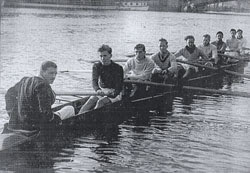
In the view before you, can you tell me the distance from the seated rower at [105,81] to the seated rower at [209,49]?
248 inches

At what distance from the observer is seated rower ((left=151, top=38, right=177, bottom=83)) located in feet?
37.8

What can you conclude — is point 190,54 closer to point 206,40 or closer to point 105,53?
point 206,40

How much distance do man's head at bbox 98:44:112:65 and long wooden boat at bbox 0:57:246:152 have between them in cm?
91

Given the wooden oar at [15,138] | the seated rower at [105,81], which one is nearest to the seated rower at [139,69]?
the seated rower at [105,81]

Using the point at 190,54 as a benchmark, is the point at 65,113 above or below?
below

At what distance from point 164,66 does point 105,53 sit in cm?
366

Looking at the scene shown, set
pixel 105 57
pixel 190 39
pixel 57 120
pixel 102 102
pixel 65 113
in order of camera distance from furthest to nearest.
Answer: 1. pixel 190 39
2. pixel 102 102
3. pixel 105 57
4. pixel 65 113
5. pixel 57 120

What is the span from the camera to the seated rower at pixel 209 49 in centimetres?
1462

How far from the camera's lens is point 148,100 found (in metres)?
11.5

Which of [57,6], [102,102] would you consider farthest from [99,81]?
[57,6]

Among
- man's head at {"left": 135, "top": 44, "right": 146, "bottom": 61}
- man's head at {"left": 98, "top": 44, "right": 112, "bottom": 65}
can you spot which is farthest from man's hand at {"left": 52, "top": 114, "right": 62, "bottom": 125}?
man's head at {"left": 135, "top": 44, "right": 146, "bottom": 61}

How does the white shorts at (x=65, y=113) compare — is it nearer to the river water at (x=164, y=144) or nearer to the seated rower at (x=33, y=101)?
the river water at (x=164, y=144)

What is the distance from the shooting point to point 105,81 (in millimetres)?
9219

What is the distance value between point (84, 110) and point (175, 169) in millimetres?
2586
